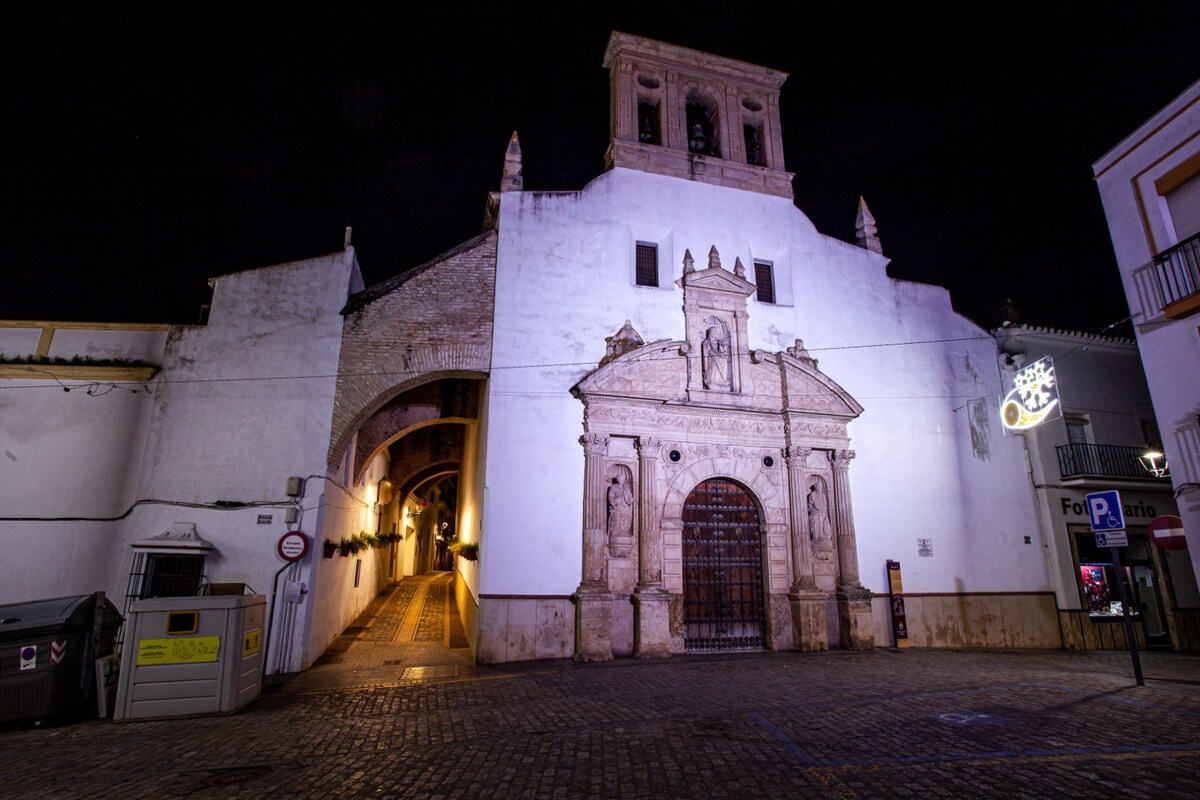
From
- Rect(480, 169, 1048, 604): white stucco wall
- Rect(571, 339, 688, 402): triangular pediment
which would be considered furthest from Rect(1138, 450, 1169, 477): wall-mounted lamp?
Rect(571, 339, 688, 402): triangular pediment

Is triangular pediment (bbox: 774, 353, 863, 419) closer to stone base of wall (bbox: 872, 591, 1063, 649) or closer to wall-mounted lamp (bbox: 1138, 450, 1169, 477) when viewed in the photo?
stone base of wall (bbox: 872, 591, 1063, 649)

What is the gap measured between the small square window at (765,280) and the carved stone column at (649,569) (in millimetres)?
4669

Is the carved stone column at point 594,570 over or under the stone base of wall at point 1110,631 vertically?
over

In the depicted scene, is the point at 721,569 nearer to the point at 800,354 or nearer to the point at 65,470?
the point at 800,354

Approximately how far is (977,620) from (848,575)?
3.26 m

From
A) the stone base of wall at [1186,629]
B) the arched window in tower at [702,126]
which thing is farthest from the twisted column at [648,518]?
the stone base of wall at [1186,629]

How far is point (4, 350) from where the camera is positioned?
10.5m

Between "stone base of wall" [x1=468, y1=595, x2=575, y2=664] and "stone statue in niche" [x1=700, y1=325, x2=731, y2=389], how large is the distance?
5.31 m

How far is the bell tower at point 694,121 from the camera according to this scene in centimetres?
1391

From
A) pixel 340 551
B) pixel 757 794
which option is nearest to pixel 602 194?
pixel 340 551

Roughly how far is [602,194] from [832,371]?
6560mm

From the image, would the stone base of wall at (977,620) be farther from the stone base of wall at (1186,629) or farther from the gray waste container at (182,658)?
the gray waste container at (182,658)

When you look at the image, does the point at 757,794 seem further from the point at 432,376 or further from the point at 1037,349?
the point at 1037,349

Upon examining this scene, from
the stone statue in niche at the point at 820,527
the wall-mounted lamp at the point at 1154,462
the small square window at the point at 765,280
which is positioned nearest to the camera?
the stone statue in niche at the point at 820,527
